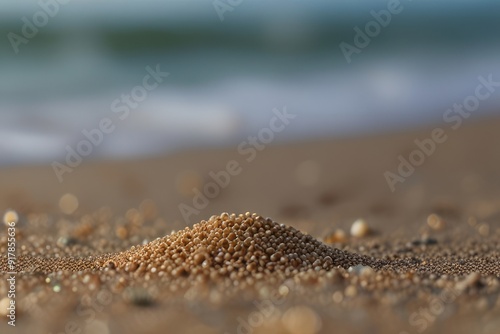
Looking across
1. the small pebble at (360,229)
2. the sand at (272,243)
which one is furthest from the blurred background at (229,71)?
the small pebble at (360,229)

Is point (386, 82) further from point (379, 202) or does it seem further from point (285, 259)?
point (285, 259)

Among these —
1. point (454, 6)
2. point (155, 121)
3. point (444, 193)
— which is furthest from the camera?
point (454, 6)

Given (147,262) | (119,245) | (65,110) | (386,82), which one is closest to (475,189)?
(119,245)

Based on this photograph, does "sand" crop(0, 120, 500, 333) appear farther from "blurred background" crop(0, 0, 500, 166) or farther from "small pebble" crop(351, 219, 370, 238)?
"blurred background" crop(0, 0, 500, 166)

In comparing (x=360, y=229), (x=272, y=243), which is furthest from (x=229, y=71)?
(x=272, y=243)

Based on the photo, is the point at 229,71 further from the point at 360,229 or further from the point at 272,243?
the point at 272,243

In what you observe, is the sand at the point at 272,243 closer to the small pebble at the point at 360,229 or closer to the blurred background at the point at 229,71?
the small pebble at the point at 360,229

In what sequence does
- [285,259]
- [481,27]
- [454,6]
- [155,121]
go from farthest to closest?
[454,6], [481,27], [155,121], [285,259]
